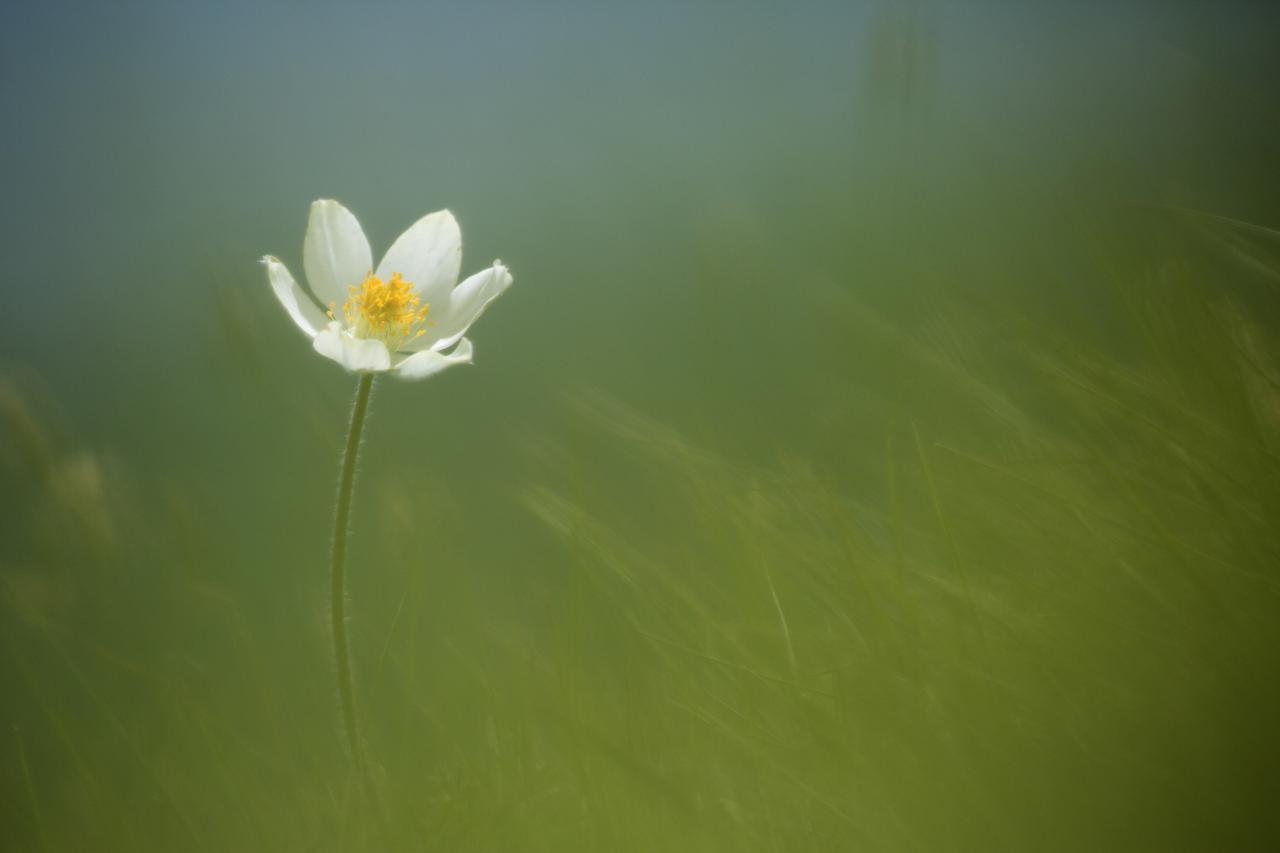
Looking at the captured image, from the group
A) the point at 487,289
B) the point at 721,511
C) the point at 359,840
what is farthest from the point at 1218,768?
the point at 487,289

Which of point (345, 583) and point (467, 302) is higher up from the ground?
point (467, 302)

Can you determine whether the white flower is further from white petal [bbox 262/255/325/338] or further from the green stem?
the green stem

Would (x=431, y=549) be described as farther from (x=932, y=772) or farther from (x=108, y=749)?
(x=932, y=772)

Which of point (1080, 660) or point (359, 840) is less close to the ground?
point (1080, 660)

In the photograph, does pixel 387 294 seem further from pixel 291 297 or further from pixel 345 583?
pixel 345 583

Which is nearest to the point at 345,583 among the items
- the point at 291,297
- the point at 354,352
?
the point at 354,352

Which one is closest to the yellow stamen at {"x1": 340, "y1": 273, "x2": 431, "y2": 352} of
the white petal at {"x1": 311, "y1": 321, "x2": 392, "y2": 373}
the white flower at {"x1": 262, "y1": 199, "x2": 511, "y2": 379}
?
the white flower at {"x1": 262, "y1": 199, "x2": 511, "y2": 379}
